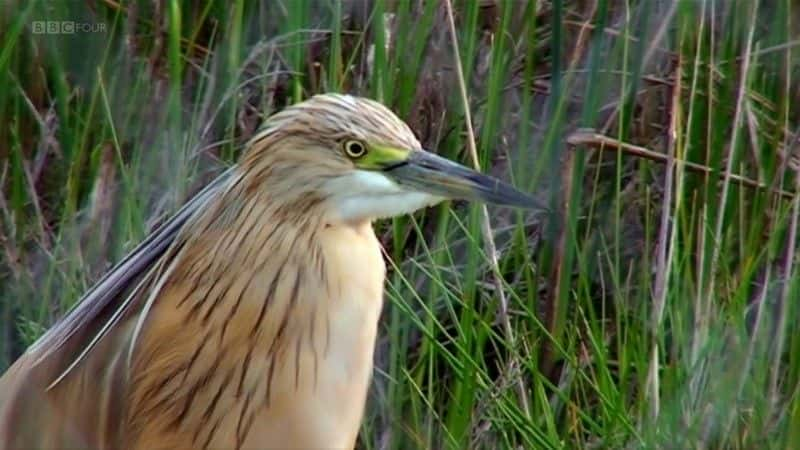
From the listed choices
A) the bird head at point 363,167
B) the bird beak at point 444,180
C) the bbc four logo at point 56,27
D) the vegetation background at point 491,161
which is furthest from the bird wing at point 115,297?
the bbc four logo at point 56,27

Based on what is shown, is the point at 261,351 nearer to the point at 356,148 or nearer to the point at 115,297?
the point at 115,297

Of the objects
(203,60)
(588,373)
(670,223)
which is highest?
(203,60)

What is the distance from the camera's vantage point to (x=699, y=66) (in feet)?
10.4

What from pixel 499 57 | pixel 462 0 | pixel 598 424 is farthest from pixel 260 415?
pixel 462 0

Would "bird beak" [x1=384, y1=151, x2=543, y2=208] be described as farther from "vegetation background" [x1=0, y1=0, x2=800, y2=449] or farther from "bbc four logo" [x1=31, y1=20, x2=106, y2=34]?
"bbc four logo" [x1=31, y1=20, x2=106, y2=34]

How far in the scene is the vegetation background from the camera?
2918 mm

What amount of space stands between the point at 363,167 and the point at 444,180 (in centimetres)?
10

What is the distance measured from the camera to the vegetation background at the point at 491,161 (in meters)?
2.92

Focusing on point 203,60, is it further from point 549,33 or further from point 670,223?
point 670,223

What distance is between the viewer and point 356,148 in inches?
88.7

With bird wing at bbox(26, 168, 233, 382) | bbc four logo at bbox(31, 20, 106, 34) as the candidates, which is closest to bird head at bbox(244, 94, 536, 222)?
bird wing at bbox(26, 168, 233, 382)

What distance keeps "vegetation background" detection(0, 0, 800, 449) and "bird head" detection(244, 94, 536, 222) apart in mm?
573

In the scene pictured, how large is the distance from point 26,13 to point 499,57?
781 millimetres

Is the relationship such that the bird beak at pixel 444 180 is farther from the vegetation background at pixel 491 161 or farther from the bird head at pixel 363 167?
the vegetation background at pixel 491 161
